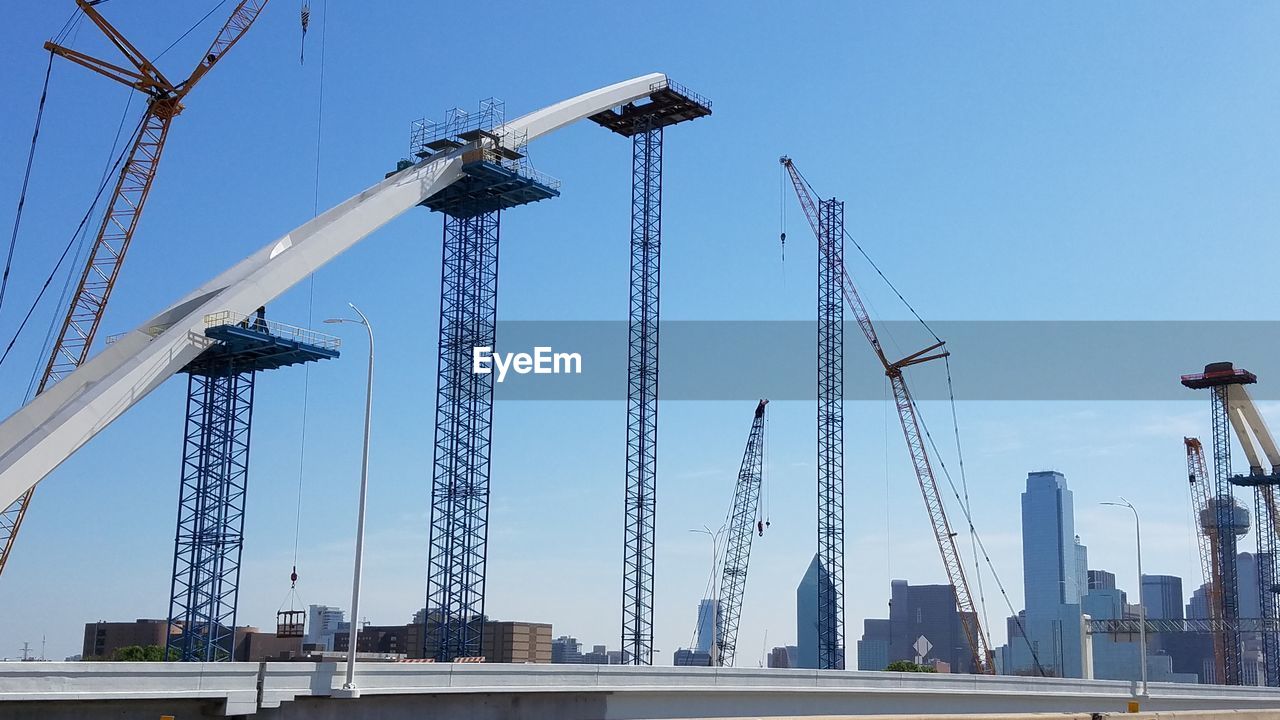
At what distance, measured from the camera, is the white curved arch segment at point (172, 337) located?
67750 millimetres

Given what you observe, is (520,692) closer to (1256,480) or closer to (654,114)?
(654,114)

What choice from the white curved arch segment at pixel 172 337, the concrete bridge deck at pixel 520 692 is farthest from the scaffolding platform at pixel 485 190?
the concrete bridge deck at pixel 520 692

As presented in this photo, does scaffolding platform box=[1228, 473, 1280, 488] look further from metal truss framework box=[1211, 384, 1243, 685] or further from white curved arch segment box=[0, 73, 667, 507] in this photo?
white curved arch segment box=[0, 73, 667, 507]

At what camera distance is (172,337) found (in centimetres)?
7375

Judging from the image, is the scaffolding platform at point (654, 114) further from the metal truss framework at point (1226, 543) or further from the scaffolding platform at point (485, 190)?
the metal truss framework at point (1226, 543)

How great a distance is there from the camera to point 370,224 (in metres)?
83.5

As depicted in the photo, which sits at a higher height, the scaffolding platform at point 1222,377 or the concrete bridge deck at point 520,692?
the scaffolding platform at point 1222,377

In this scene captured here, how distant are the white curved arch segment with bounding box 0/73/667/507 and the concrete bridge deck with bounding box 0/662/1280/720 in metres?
30.6

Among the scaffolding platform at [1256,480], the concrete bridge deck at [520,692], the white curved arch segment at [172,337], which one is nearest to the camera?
the concrete bridge deck at [520,692]

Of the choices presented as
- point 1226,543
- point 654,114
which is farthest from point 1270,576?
point 654,114

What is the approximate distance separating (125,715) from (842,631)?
86442 mm

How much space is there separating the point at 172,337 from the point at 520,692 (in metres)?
35.0

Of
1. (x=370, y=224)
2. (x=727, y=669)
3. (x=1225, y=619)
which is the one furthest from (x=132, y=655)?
(x=1225, y=619)

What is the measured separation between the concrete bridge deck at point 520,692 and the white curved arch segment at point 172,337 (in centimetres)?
3058
